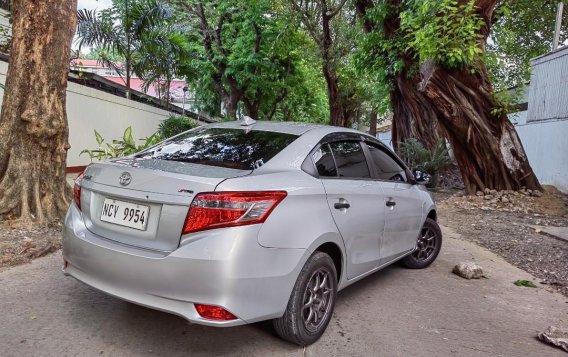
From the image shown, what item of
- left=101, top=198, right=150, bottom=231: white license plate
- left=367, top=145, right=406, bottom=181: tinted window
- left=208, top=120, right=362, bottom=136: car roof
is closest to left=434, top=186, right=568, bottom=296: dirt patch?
left=367, top=145, right=406, bottom=181: tinted window

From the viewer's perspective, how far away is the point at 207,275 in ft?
8.34

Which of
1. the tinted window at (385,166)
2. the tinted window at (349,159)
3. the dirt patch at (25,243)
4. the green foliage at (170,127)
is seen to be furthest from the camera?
the green foliage at (170,127)

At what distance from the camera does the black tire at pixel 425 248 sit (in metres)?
5.07

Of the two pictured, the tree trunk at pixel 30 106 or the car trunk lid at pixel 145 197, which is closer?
the car trunk lid at pixel 145 197

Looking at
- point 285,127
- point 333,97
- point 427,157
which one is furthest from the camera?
point 333,97

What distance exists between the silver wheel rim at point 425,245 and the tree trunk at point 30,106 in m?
4.27

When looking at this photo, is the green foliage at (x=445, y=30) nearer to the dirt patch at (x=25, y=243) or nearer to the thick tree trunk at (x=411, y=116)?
the thick tree trunk at (x=411, y=116)

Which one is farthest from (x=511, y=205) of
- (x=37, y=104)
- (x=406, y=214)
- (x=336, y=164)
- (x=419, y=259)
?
(x=37, y=104)

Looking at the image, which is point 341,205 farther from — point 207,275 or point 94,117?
point 94,117

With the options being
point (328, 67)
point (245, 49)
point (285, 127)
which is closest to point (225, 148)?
point (285, 127)

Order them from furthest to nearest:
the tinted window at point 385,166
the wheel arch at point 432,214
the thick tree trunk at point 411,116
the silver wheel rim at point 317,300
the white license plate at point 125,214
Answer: the thick tree trunk at point 411,116
the wheel arch at point 432,214
the tinted window at point 385,166
the silver wheel rim at point 317,300
the white license plate at point 125,214

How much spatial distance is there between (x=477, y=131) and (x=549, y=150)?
11.2 ft

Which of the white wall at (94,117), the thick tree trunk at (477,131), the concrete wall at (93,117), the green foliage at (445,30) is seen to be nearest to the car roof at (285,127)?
the green foliage at (445,30)

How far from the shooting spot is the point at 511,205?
924cm
